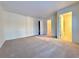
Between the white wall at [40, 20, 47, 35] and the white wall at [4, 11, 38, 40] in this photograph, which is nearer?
the white wall at [4, 11, 38, 40]

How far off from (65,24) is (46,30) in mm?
6177

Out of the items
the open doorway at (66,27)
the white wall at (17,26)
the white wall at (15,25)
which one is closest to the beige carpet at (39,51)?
the white wall at (15,25)

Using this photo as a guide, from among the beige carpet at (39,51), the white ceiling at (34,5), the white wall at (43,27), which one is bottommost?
the beige carpet at (39,51)

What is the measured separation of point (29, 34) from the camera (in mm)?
10758

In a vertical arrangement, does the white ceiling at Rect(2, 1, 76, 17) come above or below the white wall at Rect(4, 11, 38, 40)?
above

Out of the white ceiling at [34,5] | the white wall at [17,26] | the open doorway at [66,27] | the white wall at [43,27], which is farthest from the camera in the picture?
the white wall at [43,27]

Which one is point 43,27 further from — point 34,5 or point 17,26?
point 34,5

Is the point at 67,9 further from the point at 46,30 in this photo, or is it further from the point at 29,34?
the point at 46,30

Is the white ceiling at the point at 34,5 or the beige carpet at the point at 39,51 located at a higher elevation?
the white ceiling at the point at 34,5

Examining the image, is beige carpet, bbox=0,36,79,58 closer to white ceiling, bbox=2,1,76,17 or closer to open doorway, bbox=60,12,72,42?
white ceiling, bbox=2,1,76,17

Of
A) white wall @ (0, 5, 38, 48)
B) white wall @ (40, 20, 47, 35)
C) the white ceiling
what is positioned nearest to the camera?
the white ceiling

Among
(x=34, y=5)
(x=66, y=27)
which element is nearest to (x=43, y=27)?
(x=66, y=27)

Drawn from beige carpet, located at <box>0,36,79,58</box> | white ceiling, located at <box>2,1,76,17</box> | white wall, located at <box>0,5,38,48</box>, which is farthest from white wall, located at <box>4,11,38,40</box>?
beige carpet, located at <box>0,36,79,58</box>

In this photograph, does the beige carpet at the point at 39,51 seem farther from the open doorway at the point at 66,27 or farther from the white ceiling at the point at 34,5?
the open doorway at the point at 66,27
